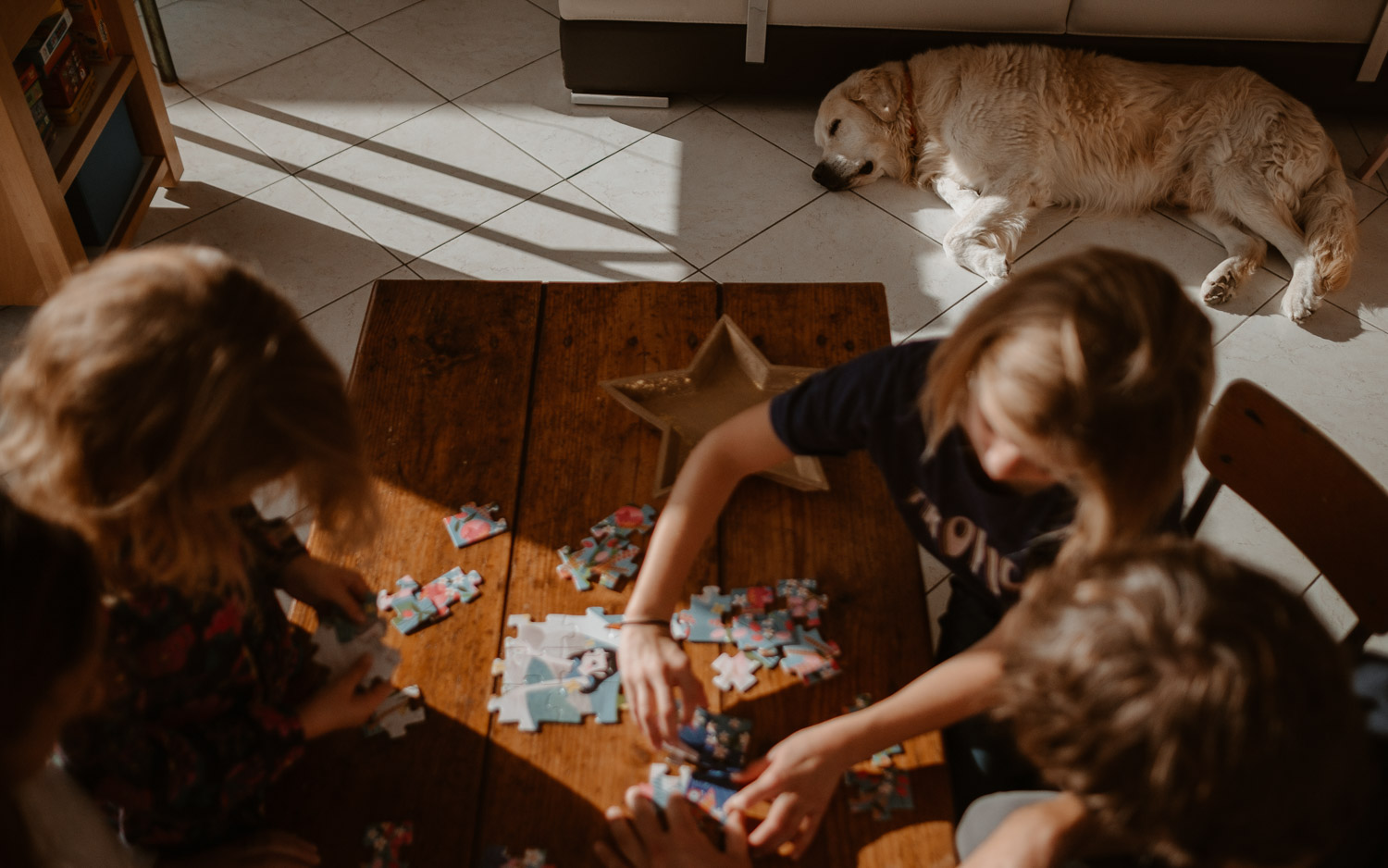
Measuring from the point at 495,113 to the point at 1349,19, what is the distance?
9.92ft

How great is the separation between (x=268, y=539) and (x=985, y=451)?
37.8 inches

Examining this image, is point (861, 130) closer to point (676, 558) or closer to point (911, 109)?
point (911, 109)

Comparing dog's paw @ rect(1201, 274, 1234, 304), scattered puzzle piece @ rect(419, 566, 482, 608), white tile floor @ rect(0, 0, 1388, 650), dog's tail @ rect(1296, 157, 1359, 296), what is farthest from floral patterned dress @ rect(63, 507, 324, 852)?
dog's tail @ rect(1296, 157, 1359, 296)

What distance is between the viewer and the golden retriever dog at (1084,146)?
3.10 meters

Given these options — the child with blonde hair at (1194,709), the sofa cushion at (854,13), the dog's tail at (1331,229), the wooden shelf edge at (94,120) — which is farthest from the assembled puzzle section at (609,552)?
the dog's tail at (1331,229)

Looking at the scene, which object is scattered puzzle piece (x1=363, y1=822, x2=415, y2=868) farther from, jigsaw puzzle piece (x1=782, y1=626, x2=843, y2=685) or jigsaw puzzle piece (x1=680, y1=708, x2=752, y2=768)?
jigsaw puzzle piece (x1=782, y1=626, x2=843, y2=685)

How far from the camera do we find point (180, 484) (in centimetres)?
101

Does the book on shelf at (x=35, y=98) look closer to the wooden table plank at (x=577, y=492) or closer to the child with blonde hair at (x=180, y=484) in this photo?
the wooden table plank at (x=577, y=492)

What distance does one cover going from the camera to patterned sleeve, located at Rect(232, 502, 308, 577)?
51.8 inches

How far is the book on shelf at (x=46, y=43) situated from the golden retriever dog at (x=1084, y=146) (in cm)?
228

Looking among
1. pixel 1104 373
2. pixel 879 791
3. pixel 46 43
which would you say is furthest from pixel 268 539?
pixel 46 43

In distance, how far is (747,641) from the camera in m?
1.33

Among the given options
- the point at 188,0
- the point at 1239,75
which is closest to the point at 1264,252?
the point at 1239,75

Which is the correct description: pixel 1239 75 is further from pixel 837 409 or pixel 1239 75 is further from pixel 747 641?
pixel 747 641
